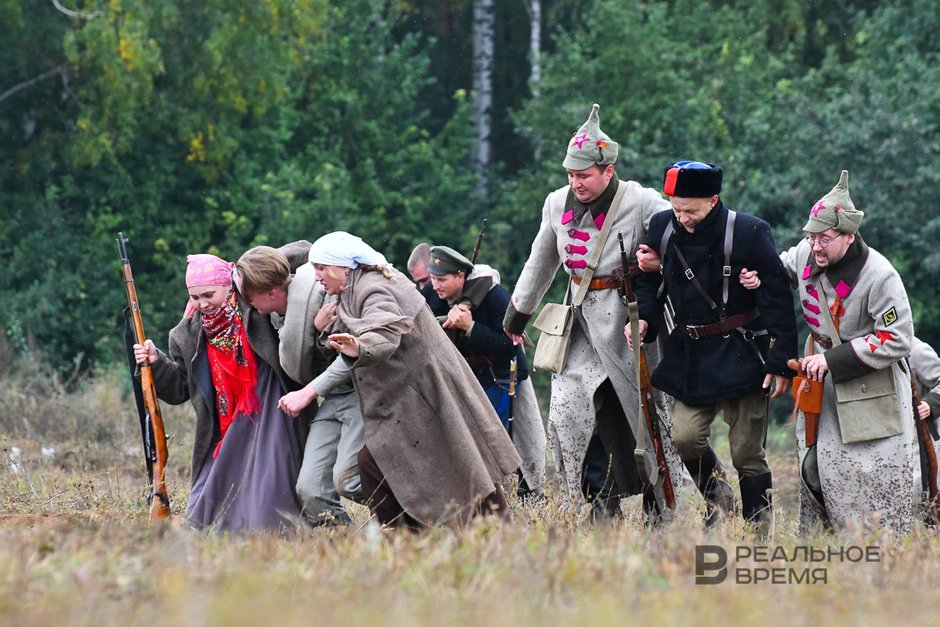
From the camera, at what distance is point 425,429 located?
7090 millimetres

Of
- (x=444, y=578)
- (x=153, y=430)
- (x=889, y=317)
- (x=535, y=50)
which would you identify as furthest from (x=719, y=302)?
(x=535, y=50)

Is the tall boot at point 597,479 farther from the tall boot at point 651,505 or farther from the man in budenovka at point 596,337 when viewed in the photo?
the tall boot at point 651,505

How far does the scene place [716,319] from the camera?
7613 millimetres

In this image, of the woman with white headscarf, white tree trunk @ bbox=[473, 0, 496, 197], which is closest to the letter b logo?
the woman with white headscarf

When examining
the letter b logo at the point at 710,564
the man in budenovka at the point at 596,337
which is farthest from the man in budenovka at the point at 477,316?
the letter b logo at the point at 710,564

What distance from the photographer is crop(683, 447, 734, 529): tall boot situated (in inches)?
311

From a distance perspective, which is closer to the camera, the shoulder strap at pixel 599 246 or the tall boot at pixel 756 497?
the tall boot at pixel 756 497

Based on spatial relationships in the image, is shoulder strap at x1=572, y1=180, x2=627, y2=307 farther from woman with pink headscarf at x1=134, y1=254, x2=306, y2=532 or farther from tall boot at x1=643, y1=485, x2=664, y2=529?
woman with pink headscarf at x1=134, y1=254, x2=306, y2=532

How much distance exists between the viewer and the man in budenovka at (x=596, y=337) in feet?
26.2

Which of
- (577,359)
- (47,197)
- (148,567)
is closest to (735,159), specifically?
(47,197)

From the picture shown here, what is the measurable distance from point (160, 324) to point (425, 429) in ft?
56.6

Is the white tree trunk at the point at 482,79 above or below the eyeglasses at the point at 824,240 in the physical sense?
above

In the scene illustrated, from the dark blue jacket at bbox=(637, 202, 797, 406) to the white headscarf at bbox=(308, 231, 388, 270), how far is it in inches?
63.5

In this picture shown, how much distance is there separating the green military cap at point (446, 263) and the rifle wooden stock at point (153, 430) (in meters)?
1.93
